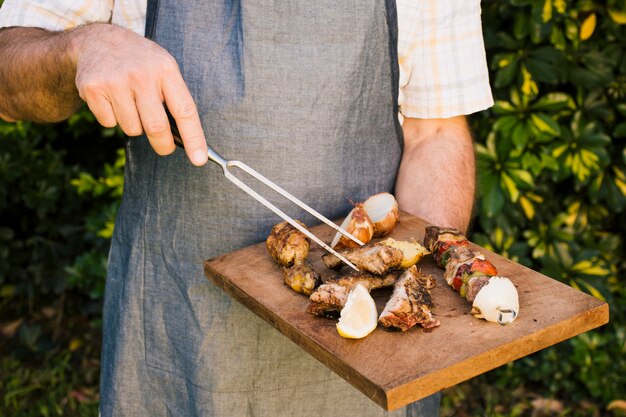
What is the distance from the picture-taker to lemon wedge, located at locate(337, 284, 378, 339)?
1.30 m

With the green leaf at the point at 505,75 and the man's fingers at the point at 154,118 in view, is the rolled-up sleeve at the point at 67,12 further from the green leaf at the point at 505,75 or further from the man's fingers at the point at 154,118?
the green leaf at the point at 505,75

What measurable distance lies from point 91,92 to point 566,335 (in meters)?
0.99

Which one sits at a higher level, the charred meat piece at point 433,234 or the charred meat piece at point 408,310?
the charred meat piece at point 433,234

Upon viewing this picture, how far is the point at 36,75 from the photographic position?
1633mm

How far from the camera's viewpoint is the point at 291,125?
1730mm

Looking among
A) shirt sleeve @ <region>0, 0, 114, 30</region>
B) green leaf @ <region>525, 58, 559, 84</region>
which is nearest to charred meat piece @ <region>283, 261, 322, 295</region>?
shirt sleeve @ <region>0, 0, 114, 30</region>

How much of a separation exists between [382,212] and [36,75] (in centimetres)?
84

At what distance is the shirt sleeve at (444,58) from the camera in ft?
6.24

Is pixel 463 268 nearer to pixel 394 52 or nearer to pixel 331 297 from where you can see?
pixel 331 297

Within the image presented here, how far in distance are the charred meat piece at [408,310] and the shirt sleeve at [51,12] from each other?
101cm

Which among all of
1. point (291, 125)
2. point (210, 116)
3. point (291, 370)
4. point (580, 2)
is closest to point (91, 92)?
point (210, 116)

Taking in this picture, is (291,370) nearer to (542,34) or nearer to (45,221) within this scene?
(542,34)

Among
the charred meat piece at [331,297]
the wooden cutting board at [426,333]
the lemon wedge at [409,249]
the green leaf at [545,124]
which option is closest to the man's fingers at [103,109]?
the wooden cutting board at [426,333]

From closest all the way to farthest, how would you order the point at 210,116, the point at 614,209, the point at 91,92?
the point at 91,92
the point at 210,116
the point at 614,209
